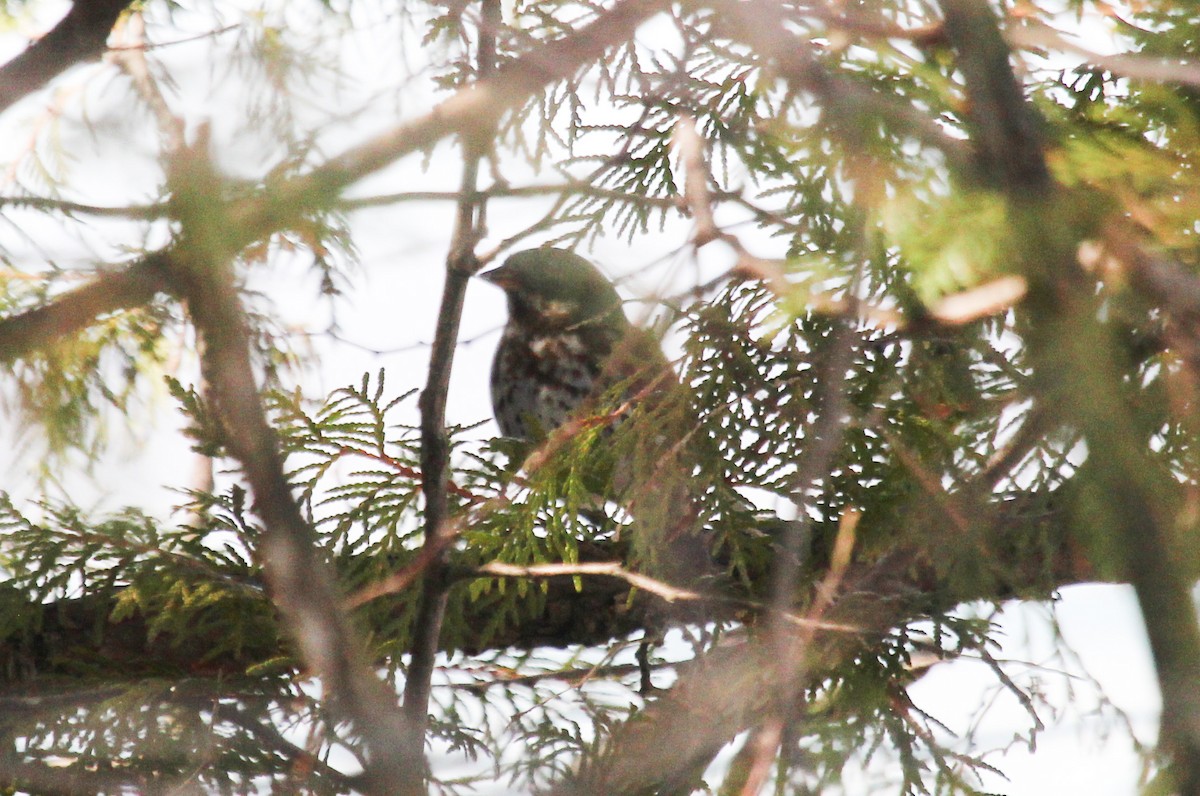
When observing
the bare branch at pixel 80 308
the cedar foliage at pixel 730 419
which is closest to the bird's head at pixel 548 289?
the cedar foliage at pixel 730 419

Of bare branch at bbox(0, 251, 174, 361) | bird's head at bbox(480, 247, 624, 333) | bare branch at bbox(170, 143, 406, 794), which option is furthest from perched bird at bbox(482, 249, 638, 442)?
bare branch at bbox(170, 143, 406, 794)

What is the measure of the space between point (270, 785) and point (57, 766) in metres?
0.34

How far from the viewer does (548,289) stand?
349 centimetres

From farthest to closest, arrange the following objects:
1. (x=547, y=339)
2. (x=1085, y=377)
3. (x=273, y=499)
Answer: (x=547, y=339)
(x=1085, y=377)
(x=273, y=499)

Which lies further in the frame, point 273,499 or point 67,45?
point 67,45

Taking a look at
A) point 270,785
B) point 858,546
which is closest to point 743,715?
point 858,546

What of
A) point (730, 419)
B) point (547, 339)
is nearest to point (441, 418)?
point (730, 419)

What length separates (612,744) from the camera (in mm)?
1725

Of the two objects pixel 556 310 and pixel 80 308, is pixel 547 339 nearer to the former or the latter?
pixel 556 310

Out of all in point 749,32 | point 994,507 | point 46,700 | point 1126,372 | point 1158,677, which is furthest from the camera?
point 46,700

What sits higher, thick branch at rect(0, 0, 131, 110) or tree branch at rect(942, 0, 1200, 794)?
thick branch at rect(0, 0, 131, 110)

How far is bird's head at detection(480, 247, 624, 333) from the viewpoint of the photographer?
344 cm

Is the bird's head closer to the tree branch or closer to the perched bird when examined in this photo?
the perched bird

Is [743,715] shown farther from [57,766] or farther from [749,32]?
[749,32]
